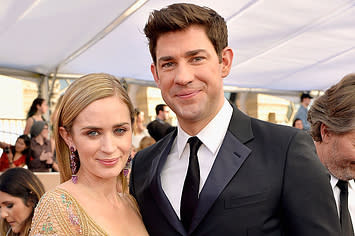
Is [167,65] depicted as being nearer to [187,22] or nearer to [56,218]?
[187,22]

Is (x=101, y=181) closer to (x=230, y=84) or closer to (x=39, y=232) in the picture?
(x=39, y=232)

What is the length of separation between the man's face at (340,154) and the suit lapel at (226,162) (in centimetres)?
62

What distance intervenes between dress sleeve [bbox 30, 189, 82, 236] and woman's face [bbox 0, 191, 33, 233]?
4.47ft

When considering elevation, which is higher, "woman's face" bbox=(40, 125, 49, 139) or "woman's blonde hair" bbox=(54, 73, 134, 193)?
"woman's blonde hair" bbox=(54, 73, 134, 193)

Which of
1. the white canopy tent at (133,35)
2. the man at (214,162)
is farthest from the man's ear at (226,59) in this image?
the white canopy tent at (133,35)

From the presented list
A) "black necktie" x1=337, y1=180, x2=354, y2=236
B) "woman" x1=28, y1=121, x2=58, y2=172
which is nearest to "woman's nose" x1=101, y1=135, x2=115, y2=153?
"black necktie" x1=337, y1=180, x2=354, y2=236

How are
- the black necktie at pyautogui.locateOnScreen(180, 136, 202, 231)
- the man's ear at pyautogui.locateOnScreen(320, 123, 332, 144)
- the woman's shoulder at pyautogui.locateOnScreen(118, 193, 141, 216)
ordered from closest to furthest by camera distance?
the black necktie at pyautogui.locateOnScreen(180, 136, 202, 231), the woman's shoulder at pyautogui.locateOnScreen(118, 193, 141, 216), the man's ear at pyautogui.locateOnScreen(320, 123, 332, 144)

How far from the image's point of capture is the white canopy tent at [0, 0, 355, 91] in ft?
18.0

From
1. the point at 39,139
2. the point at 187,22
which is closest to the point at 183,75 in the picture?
the point at 187,22

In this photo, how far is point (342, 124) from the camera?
6.95 feet

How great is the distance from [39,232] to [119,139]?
430 mm

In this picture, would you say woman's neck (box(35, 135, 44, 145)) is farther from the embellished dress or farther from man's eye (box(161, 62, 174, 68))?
man's eye (box(161, 62, 174, 68))

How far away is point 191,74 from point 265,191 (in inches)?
19.2

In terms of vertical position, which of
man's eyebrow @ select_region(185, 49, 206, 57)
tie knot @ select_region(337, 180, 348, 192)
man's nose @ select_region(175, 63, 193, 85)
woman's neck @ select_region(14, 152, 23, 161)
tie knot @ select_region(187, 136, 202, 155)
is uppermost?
man's eyebrow @ select_region(185, 49, 206, 57)
